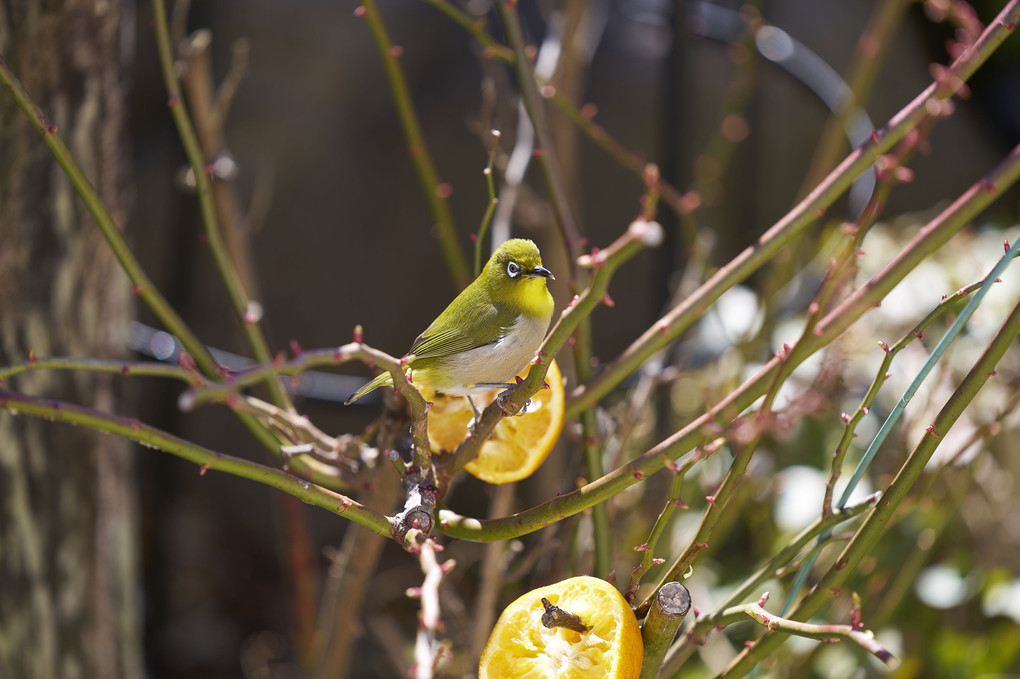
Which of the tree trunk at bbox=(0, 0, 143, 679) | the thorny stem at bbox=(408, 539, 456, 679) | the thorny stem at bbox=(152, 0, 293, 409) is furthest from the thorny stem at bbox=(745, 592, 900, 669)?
the tree trunk at bbox=(0, 0, 143, 679)

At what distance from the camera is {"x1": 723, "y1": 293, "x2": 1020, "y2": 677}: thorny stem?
25.5 inches

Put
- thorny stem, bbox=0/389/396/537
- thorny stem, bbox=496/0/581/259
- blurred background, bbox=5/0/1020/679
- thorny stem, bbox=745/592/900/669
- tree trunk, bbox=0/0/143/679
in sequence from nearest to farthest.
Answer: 1. thorny stem, bbox=745/592/900/669
2. thorny stem, bbox=0/389/396/537
3. thorny stem, bbox=496/0/581/259
4. tree trunk, bbox=0/0/143/679
5. blurred background, bbox=5/0/1020/679

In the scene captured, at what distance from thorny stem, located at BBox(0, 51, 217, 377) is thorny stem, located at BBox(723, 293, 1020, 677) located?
2.09 ft

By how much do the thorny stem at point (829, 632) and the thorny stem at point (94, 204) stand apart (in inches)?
24.5

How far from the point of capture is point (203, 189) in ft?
3.05

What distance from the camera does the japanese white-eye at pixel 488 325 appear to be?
796mm

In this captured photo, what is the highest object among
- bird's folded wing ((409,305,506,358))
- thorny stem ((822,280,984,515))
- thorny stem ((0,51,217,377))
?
thorny stem ((0,51,217,377))

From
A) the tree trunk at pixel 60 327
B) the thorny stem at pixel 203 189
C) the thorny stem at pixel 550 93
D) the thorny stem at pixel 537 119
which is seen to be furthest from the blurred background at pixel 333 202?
the thorny stem at pixel 537 119

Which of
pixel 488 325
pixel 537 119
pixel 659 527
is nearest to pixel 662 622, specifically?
pixel 659 527

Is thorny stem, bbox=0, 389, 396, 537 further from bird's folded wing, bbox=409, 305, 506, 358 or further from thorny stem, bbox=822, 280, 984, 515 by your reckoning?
thorny stem, bbox=822, 280, 984, 515

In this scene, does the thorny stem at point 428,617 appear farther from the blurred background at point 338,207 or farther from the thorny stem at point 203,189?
the blurred background at point 338,207

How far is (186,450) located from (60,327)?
0.82m

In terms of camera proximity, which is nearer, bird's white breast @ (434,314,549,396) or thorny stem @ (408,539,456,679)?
thorny stem @ (408,539,456,679)

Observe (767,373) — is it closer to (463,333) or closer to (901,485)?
(901,485)
